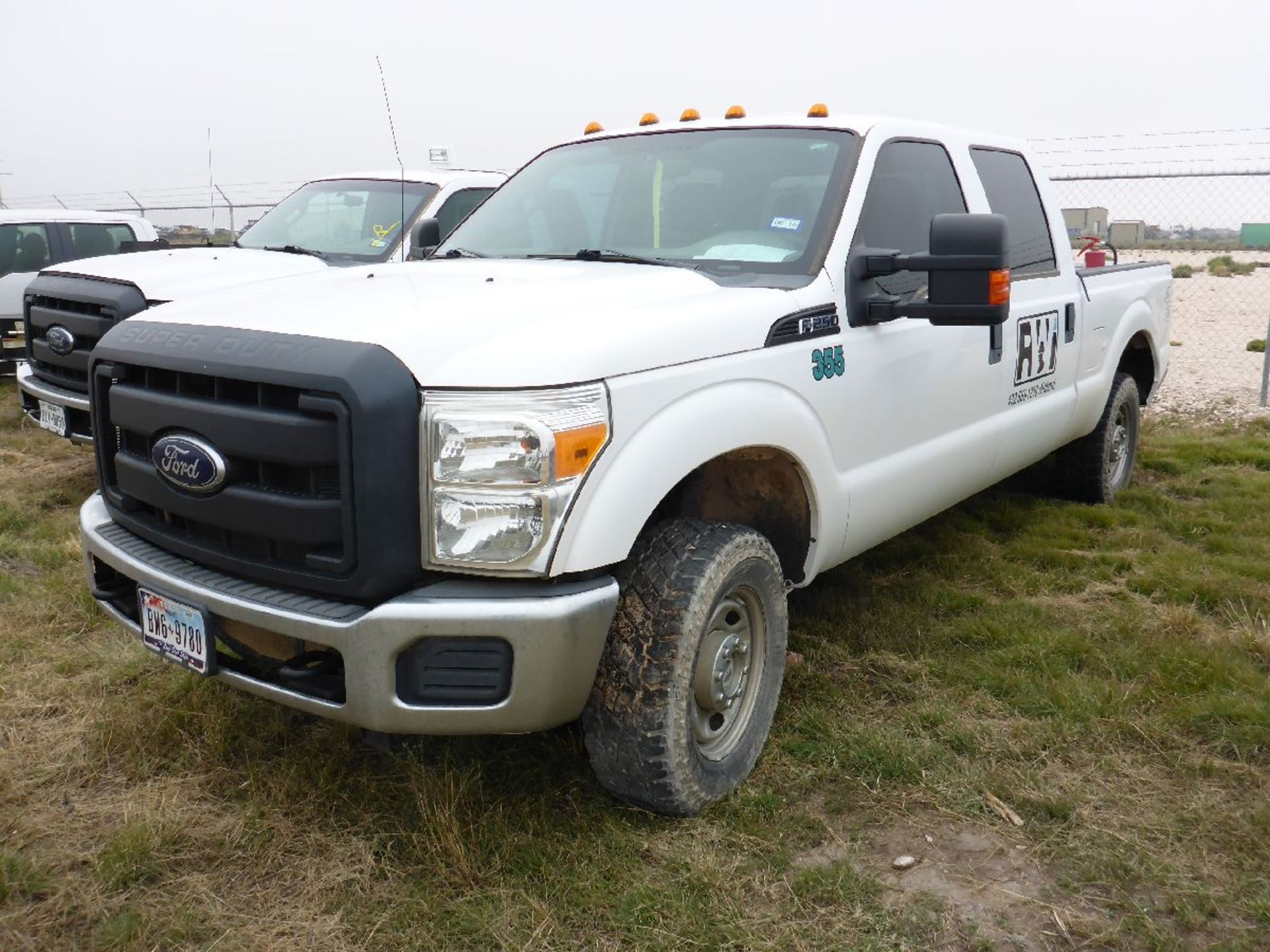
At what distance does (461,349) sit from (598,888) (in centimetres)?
132

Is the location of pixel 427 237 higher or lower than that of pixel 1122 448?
higher

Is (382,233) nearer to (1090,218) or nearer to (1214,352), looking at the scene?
(1090,218)

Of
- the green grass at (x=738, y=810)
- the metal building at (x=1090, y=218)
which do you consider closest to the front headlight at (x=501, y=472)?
the green grass at (x=738, y=810)

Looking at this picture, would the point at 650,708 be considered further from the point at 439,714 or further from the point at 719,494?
the point at 719,494

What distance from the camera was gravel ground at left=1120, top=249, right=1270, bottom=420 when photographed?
955cm

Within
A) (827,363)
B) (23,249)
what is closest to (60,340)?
(827,363)

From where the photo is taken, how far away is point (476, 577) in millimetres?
2535

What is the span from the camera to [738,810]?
120 inches

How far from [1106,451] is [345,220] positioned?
15.8 feet

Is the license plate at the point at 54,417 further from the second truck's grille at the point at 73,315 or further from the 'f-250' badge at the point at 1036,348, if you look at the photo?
the 'f-250' badge at the point at 1036,348

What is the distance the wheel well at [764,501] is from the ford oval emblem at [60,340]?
402 centimetres

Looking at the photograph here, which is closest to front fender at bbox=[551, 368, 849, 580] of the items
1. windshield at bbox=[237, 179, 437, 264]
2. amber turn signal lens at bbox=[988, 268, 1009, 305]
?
amber turn signal lens at bbox=[988, 268, 1009, 305]

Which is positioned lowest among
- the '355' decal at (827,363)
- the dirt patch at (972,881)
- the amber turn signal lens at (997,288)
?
the dirt patch at (972,881)

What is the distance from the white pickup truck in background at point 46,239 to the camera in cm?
941
